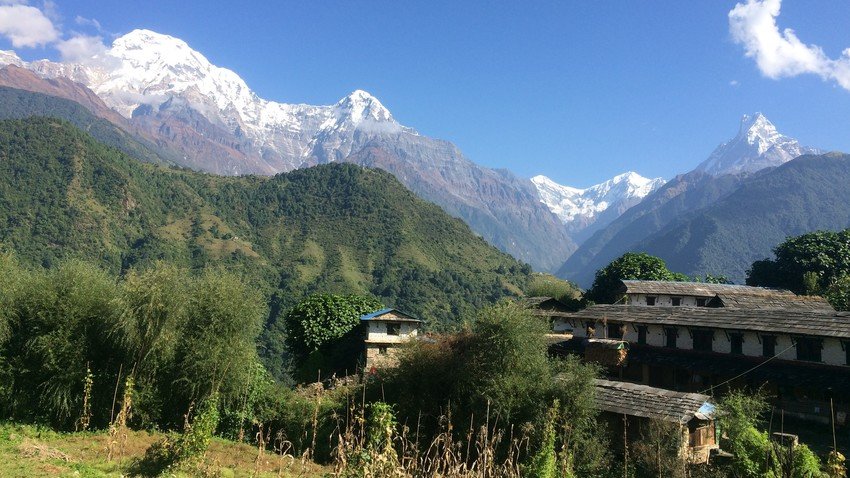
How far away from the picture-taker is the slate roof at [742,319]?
86.7 feet

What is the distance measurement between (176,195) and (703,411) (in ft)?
548

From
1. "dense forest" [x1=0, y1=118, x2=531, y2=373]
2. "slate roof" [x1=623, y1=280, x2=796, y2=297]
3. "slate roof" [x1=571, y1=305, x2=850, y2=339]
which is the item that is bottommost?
"slate roof" [x1=571, y1=305, x2=850, y2=339]

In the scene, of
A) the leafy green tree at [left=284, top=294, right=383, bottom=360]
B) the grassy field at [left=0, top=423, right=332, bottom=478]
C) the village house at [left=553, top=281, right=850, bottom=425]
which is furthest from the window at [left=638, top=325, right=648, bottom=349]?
the grassy field at [left=0, top=423, right=332, bottom=478]

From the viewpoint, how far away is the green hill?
407 ft

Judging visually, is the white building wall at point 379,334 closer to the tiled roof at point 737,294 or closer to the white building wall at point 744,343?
the white building wall at point 744,343

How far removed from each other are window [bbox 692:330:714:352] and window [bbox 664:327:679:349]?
3.88 feet

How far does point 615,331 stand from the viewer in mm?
37750

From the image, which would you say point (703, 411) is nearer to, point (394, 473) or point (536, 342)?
point (536, 342)

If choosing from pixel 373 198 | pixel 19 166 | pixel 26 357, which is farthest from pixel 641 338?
pixel 19 166

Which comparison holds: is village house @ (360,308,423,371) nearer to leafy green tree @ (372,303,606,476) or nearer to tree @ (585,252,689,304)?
leafy green tree @ (372,303,606,476)

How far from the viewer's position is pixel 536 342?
75.0 ft

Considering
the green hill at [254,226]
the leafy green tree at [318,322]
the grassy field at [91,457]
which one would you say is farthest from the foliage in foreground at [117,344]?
the green hill at [254,226]

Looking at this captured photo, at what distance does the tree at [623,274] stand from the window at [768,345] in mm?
33844

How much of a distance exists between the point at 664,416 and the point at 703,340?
556 inches
